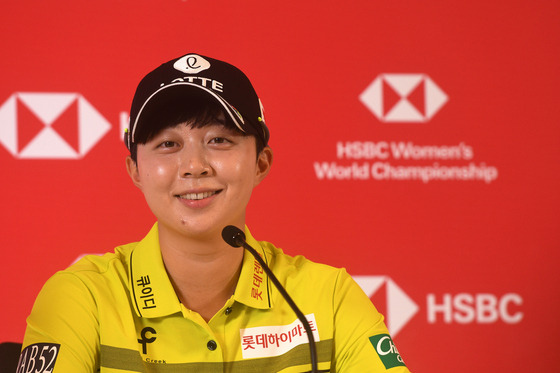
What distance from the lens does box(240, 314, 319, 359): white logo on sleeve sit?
46.2 inches

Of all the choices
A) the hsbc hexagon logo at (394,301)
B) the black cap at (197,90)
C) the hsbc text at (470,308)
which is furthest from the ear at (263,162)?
→ the hsbc text at (470,308)

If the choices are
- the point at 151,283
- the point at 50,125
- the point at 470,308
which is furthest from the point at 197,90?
the point at 470,308

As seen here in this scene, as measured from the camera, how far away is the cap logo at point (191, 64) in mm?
1129

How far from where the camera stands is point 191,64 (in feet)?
3.75

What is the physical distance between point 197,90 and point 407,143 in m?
1.01

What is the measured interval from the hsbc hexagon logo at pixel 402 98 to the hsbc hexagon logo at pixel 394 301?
0.48 metres

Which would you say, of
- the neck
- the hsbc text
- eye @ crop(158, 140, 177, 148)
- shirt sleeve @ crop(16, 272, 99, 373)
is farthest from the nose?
the hsbc text

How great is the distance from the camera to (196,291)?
1196 mm

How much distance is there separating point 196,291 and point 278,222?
31.2 inches

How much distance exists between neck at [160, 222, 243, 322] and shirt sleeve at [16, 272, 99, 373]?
15cm

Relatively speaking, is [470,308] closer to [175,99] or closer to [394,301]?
[394,301]

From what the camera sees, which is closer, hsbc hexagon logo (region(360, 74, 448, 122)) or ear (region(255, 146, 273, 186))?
ear (region(255, 146, 273, 186))

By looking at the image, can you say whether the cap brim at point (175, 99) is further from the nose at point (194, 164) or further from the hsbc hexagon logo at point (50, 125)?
the hsbc hexagon logo at point (50, 125)

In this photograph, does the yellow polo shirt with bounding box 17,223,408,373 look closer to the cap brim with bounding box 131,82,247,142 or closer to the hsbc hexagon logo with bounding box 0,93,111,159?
the cap brim with bounding box 131,82,247,142
